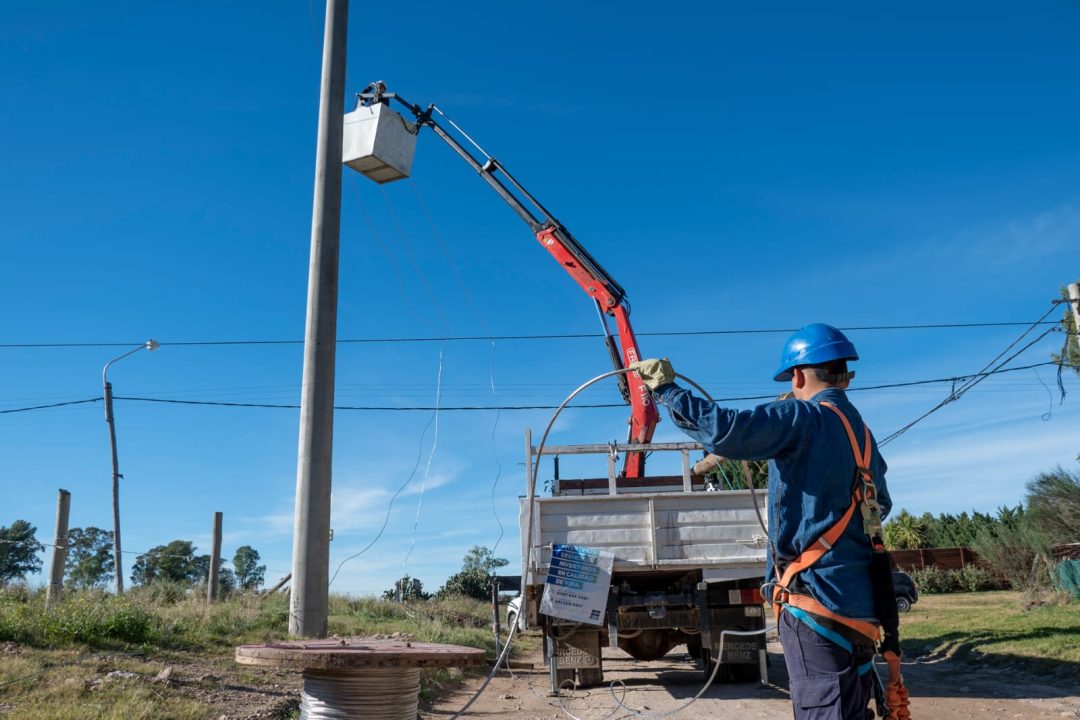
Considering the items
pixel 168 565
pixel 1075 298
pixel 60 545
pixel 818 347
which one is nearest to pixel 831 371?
pixel 818 347

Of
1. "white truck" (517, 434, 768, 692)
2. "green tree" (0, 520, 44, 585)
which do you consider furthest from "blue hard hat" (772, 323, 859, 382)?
"green tree" (0, 520, 44, 585)

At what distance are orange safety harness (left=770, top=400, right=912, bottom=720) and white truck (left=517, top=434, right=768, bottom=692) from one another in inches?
222

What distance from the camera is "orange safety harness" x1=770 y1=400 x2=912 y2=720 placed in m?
2.99

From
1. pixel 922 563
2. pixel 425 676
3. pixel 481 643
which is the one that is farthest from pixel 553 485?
pixel 922 563

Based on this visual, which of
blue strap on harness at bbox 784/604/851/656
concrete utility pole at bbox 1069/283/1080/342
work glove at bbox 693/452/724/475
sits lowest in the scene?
blue strap on harness at bbox 784/604/851/656

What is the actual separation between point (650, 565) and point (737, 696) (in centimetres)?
160

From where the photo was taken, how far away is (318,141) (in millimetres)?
9219

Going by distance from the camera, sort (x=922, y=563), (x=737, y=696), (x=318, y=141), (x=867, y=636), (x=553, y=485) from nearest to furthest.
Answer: (x=867, y=636), (x=737, y=696), (x=318, y=141), (x=553, y=485), (x=922, y=563)

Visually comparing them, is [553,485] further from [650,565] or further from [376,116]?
[376,116]

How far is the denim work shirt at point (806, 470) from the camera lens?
3.00 meters

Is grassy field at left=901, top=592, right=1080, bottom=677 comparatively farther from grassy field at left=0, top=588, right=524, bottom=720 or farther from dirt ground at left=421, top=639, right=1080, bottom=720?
grassy field at left=0, top=588, right=524, bottom=720

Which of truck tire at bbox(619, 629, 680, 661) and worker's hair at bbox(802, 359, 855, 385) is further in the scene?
truck tire at bbox(619, 629, 680, 661)

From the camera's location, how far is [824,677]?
2928 mm

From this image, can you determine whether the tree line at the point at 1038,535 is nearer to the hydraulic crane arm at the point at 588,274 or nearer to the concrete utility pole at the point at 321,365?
the hydraulic crane arm at the point at 588,274
